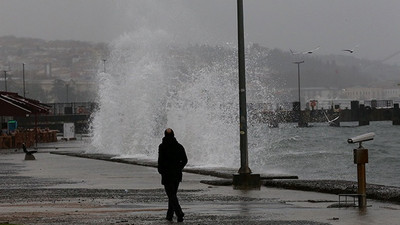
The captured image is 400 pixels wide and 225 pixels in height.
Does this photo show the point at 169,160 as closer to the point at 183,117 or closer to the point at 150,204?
the point at 150,204

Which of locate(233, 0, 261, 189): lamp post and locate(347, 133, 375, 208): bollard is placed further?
locate(233, 0, 261, 189): lamp post

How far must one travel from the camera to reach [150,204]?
66.4 feet

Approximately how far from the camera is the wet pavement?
55.3ft

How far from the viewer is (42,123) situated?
497 ft

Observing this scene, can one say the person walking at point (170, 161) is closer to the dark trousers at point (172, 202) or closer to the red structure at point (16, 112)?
the dark trousers at point (172, 202)

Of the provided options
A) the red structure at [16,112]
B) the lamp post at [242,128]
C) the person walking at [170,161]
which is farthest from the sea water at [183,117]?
the person walking at [170,161]

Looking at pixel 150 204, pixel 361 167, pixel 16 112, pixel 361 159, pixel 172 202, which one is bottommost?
pixel 150 204

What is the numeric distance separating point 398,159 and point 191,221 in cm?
4919

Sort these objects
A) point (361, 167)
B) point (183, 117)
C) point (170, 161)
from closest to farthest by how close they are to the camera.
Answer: point (170, 161) < point (361, 167) < point (183, 117)

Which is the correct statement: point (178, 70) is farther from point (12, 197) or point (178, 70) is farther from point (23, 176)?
point (12, 197)

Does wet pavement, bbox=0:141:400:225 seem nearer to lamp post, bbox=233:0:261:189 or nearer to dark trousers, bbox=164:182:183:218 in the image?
dark trousers, bbox=164:182:183:218

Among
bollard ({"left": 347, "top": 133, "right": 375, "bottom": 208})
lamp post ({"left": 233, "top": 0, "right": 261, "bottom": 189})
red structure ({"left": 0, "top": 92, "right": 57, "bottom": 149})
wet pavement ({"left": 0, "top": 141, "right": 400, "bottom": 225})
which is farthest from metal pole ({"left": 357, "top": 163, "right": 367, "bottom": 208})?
red structure ({"left": 0, "top": 92, "right": 57, "bottom": 149})

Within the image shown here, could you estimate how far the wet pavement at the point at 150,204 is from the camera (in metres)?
16.9

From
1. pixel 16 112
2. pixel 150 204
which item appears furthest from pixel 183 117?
pixel 150 204
